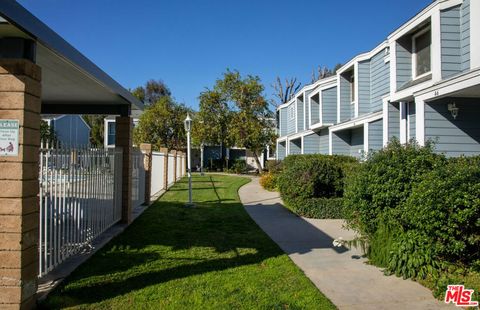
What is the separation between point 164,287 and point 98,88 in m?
3.60

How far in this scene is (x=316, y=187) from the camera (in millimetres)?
11766

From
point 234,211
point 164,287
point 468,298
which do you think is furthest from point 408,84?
point 164,287

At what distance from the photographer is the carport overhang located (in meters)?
3.64

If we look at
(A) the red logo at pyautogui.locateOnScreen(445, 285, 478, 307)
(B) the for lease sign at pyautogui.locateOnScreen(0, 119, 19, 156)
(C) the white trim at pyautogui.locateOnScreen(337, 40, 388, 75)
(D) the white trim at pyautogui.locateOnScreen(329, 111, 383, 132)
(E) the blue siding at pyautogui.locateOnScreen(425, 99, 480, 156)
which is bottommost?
(A) the red logo at pyautogui.locateOnScreen(445, 285, 478, 307)

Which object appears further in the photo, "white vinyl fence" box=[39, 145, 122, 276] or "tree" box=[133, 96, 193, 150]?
"tree" box=[133, 96, 193, 150]

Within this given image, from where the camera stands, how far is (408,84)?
12.0 m

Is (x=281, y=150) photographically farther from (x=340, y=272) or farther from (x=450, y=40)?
(x=340, y=272)

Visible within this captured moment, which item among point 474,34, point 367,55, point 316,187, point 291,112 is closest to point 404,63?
point 474,34

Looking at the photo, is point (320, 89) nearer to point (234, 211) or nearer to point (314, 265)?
point (234, 211)

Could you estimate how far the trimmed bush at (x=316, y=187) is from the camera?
10.9 meters

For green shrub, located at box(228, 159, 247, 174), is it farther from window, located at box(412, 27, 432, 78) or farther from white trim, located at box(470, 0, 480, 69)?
white trim, located at box(470, 0, 480, 69)

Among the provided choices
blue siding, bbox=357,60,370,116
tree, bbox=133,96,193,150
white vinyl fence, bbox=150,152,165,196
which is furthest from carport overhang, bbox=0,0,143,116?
tree, bbox=133,96,193,150

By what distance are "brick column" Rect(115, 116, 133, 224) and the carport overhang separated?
0.23 metres

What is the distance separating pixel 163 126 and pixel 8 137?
1459 inches
